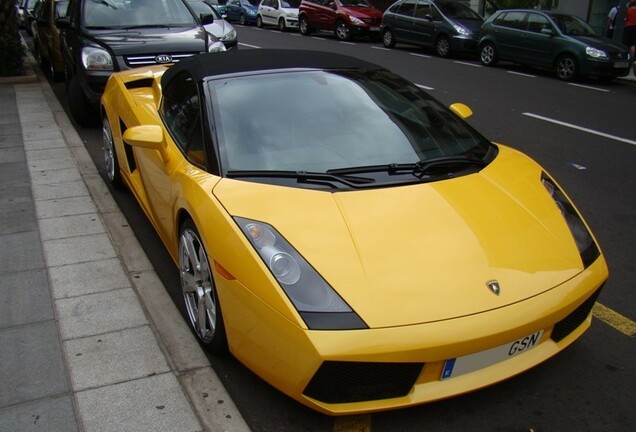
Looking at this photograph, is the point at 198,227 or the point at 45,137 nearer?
the point at 198,227

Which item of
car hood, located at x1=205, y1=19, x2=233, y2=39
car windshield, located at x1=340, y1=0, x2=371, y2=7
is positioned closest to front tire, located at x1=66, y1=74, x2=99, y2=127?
car hood, located at x1=205, y1=19, x2=233, y2=39

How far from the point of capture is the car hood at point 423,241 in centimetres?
250

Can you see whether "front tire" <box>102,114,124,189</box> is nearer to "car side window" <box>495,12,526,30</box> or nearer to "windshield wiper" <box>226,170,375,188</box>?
"windshield wiper" <box>226,170,375,188</box>

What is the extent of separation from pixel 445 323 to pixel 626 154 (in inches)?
→ 231

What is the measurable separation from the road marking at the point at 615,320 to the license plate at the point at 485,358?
1042mm

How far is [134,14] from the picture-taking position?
8.36 m

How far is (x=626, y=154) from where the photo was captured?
23.8 feet

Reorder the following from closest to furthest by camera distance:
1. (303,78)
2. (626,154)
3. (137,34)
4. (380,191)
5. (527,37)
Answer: (380,191), (303,78), (626,154), (137,34), (527,37)

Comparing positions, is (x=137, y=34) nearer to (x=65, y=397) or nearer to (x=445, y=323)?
(x=65, y=397)

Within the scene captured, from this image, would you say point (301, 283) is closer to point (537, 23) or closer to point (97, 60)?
point (97, 60)

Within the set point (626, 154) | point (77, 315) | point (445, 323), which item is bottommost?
point (626, 154)

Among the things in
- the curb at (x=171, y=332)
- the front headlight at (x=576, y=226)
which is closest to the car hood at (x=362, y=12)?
the curb at (x=171, y=332)

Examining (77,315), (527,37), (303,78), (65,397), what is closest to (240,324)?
(65,397)

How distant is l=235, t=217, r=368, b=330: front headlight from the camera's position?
2.40m
